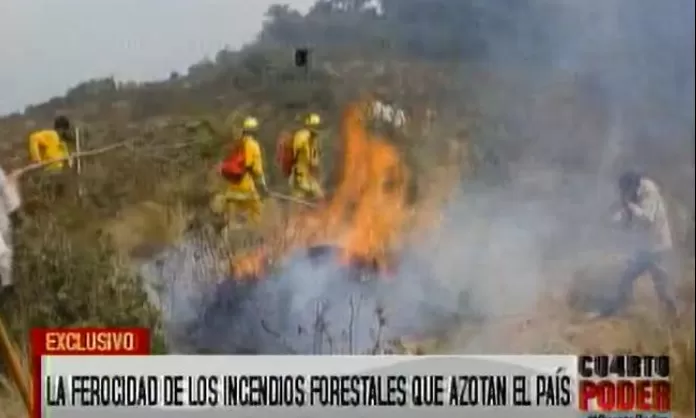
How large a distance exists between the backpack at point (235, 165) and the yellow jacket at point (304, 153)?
0.03 metres

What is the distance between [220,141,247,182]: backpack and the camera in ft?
2.13

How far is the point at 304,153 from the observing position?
65 cm

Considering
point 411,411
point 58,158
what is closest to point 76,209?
point 58,158

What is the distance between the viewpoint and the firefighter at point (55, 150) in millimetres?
644

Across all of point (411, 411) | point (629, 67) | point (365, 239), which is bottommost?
point (411, 411)

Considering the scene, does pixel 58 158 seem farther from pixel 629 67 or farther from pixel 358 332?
pixel 629 67

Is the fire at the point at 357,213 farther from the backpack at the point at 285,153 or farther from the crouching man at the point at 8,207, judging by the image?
the crouching man at the point at 8,207

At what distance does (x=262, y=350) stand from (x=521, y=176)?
0.21 meters

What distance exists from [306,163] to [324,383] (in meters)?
0.15

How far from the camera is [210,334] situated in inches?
25.4

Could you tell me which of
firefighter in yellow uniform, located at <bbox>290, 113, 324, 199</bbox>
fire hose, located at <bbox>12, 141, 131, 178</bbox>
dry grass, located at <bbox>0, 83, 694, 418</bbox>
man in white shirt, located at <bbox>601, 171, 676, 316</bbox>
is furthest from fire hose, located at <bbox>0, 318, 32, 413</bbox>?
man in white shirt, located at <bbox>601, 171, 676, 316</bbox>

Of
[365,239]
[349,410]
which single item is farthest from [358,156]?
[349,410]

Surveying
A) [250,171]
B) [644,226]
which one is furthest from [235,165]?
[644,226]

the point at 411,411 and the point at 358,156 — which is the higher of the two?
the point at 358,156
